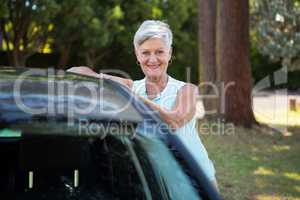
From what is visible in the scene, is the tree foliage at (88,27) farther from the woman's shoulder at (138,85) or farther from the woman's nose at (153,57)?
the woman's nose at (153,57)

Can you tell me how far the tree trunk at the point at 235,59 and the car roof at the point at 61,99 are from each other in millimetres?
8972

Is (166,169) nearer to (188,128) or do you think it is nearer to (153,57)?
(188,128)

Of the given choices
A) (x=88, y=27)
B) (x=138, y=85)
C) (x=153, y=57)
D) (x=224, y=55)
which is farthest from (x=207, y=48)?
(x=88, y=27)

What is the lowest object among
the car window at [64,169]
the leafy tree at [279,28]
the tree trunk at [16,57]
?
the car window at [64,169]

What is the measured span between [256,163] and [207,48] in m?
5.69

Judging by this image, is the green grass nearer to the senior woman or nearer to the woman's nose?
the senior woman

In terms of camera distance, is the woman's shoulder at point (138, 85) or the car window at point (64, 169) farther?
the woman's shoulder at point (138, 85)

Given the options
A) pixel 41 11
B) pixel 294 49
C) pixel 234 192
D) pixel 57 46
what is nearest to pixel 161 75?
pixel 234 192

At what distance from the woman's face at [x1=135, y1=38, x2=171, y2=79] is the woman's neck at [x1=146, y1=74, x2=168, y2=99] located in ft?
0.10

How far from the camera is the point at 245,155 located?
8531 millimetres

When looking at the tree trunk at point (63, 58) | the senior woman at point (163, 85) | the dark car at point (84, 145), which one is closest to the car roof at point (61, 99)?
the dark car at point (84, 145)

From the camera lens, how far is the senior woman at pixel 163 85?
8.41ft

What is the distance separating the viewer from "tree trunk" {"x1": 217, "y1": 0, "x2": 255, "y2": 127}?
1091cm

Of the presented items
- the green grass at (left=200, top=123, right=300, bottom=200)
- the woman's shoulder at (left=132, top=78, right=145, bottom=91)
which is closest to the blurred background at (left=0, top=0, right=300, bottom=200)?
the green grass at (left=200, top=123, right=300, bottom=200)
